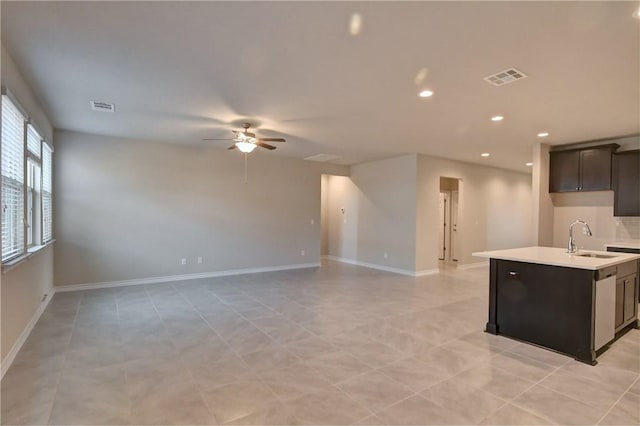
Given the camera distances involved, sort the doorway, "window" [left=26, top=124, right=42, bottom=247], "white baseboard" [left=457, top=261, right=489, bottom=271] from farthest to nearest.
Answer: the doorway < "white baseboard" [left=457, top=261, right=489, bottom=271] < "window" [left=26, top=124, right=42, bottom=247]

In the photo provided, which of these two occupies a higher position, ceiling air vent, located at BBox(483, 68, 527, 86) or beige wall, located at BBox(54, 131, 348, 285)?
ceiling air vent, located at BBox(483, 68, 527, 86)

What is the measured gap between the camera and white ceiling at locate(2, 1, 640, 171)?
2199 mm

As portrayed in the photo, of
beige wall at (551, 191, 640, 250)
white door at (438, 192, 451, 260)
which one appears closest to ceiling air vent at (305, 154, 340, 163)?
white door at (438, 192, 451, 260)

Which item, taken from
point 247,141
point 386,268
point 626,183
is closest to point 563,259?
point 626,183

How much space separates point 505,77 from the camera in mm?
3123

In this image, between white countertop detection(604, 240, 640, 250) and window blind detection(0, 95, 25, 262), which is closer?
window blind detection(0, 95, 25, 262)

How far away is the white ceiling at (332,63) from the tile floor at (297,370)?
2681mm

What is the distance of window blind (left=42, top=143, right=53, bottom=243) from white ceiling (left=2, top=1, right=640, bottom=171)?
539mm

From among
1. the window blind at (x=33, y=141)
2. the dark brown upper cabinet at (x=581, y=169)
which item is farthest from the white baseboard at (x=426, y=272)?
the window blind at (x=33, y=141)

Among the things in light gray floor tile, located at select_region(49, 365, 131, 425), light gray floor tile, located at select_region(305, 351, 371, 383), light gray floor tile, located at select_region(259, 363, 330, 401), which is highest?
light gray floor tile, located at select_region(305, 351, 371, 383)

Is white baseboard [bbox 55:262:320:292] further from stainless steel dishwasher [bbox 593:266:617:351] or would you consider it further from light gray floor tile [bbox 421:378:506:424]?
stainless steel dishwasher [bbox 593:266:617:351]

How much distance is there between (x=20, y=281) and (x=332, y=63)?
12.4 ft

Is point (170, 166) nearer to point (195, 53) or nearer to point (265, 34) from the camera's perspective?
point (195, 53)

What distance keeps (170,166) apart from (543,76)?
20.0 ft
